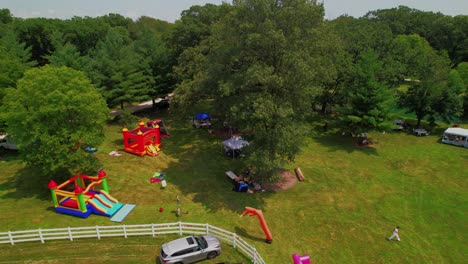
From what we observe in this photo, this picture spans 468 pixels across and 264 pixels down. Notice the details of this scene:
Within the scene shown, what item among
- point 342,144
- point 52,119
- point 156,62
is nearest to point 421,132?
point 342,144

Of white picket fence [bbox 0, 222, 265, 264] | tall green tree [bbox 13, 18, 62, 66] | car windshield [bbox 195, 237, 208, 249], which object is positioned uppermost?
tall green tree [bbox 13, 18, 62, 66]

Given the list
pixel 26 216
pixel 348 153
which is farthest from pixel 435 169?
pixel 26 216

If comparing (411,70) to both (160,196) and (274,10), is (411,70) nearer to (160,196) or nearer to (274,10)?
(274,10)

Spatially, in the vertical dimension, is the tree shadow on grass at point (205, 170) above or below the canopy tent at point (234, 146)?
below

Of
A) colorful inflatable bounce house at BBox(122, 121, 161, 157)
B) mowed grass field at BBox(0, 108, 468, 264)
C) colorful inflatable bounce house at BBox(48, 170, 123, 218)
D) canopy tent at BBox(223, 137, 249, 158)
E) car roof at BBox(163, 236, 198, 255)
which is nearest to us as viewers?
Answer: car roof at BBox(163, 236, 198, 255)

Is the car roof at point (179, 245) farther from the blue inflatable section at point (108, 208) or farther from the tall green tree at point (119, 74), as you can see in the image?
the tall green tree at point (119, 74)

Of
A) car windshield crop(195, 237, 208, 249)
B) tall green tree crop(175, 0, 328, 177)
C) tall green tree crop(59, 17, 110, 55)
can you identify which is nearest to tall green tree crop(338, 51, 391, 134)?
tall green tree crop(175, 0, 328, 177)

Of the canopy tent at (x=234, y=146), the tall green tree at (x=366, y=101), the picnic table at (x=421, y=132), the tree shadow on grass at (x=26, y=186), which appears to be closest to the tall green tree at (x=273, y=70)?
the canopy tent at (x=234, y=146)

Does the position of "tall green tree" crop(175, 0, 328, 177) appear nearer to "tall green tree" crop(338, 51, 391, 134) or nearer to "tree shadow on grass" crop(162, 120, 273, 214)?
"tree shadow on grass" crop(162, 120, 273, 214)
